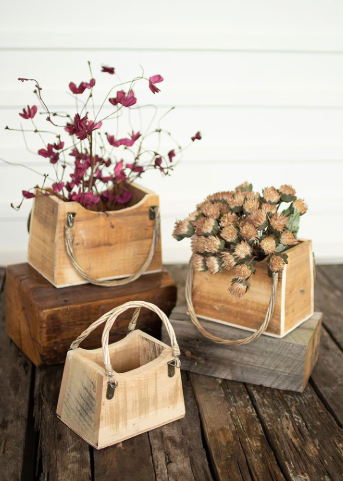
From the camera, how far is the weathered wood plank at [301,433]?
3.85 feet

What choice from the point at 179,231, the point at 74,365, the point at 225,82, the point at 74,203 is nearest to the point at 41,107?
the point at 225,82

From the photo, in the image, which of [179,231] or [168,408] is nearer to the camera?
[168,408]

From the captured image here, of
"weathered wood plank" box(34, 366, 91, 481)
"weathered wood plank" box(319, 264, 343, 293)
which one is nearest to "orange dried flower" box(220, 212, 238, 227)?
"weathered wood plank" box(34, 366, 91, 481)

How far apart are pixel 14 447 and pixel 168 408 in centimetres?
37

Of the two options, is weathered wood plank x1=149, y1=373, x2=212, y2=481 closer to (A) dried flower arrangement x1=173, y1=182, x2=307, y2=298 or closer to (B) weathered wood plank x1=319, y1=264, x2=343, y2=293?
(A) dried flower arrangement x1=173, y1=182, x2=307, y2=298

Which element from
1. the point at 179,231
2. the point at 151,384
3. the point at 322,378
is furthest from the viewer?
the point at 322,378

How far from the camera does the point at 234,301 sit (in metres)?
1.45

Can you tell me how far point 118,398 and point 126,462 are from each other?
0.14 m

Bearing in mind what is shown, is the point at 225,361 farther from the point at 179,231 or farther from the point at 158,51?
the point at 158,51

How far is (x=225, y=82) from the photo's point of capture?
237cm

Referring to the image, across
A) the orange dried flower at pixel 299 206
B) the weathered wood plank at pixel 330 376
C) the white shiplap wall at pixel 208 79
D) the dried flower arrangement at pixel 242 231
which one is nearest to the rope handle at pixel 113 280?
the dried flower arrangement at pixel 242 231

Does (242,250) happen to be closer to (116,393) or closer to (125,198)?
(116,393)

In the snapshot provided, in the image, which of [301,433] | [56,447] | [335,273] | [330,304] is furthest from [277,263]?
[335,273]

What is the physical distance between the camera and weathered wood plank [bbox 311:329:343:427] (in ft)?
4.64
